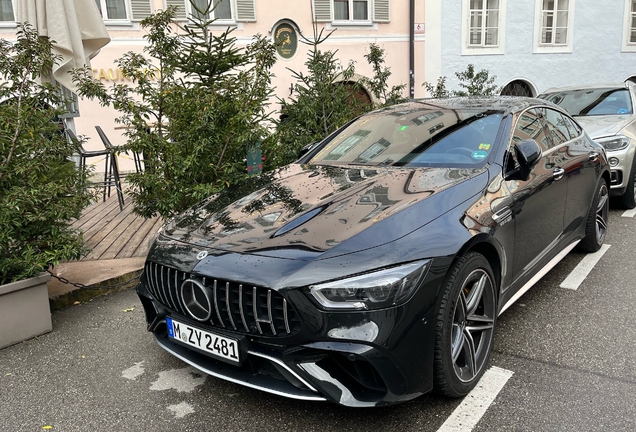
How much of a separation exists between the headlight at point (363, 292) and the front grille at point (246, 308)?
158 millimetres

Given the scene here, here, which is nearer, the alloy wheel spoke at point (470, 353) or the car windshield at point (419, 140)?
the alloy wheel spoke at point (470, 353)

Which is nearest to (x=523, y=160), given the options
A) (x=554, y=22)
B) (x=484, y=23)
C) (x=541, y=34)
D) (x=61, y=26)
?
(x=61, y=26)

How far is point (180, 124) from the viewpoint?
14.6ft

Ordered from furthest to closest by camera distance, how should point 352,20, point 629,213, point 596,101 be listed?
point 352,20, point 596,101, point 629,213

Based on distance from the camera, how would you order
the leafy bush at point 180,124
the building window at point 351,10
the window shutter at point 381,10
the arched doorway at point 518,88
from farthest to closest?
the arched doorway at point 518,88
the window shutter at point 381,10
the building window at point 351,10
the leafy bush at point 180,124

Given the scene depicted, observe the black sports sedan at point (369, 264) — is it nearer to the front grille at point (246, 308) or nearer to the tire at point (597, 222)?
the front grille at point (246, 308)

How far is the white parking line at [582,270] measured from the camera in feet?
13.4

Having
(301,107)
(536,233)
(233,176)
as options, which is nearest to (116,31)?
(301,107)

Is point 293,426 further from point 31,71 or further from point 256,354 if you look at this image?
point 31,71

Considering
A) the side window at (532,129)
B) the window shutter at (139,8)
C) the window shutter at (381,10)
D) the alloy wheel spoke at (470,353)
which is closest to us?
the alloy wheel spoke at (470,353)

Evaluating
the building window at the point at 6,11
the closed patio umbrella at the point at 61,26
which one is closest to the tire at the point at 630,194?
the closed patio umbrella at the point at 61,26

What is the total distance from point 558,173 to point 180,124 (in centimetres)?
307

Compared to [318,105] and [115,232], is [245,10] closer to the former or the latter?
[318,105]

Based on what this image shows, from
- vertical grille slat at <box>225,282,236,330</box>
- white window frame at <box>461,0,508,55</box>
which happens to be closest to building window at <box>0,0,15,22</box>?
vertical grille slat at <box>225,282,236,330</box>
